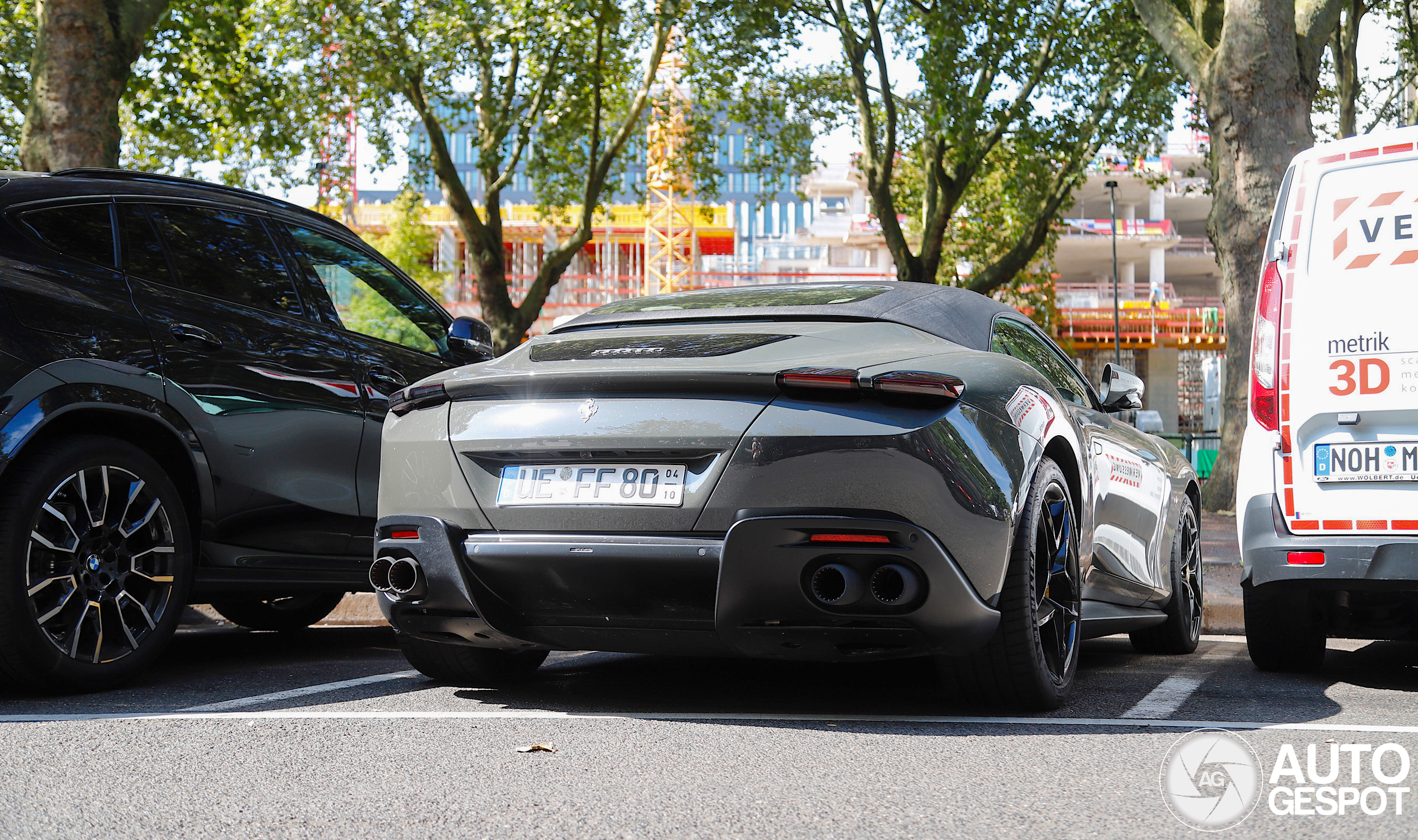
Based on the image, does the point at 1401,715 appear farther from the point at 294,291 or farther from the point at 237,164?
the point at 237,164

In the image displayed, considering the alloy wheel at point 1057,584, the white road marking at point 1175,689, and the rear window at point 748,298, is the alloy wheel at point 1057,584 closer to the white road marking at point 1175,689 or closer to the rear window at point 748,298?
the white road marking at point 1175,689

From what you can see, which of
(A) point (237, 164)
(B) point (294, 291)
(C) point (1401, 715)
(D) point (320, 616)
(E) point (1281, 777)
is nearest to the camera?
(E) point (1281, 777)

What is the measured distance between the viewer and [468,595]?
3.87 meters

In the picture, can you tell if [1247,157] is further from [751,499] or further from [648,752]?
[648,752]

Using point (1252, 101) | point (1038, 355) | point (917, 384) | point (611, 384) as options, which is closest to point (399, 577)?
point (611, 384)

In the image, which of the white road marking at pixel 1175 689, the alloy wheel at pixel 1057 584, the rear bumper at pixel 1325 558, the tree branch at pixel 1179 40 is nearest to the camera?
the alloy wheel at pixel 1057 584

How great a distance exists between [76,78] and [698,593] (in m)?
8.58

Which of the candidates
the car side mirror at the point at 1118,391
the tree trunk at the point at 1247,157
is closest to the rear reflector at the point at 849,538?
the car side mirror at the point at 1118,391

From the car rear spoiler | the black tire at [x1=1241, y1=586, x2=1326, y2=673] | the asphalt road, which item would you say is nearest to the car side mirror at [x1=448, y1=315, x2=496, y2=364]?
the asphalt road

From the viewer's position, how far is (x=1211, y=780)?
126 inches

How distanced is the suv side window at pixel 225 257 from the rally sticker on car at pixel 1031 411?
2915 millimetres

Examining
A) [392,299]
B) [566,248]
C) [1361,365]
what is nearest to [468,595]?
[392,299]

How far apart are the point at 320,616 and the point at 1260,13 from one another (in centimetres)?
1033

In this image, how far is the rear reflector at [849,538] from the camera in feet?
11.7
